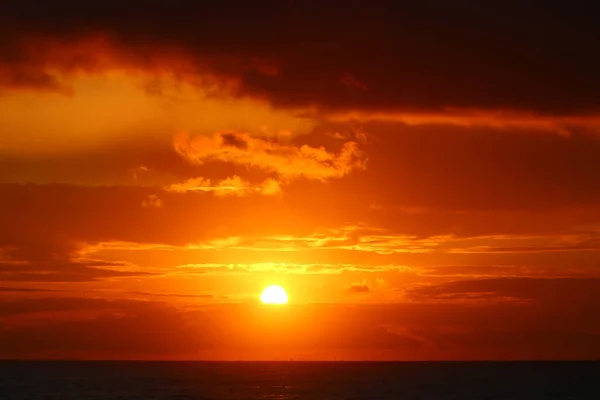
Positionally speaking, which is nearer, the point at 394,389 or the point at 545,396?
the point at 545,396

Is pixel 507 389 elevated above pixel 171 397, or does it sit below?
above

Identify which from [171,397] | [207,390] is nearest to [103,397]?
[171,397]

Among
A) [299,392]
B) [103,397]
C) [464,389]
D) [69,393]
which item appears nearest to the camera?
[103,397]

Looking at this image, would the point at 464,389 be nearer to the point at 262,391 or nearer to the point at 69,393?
the point at 262,391

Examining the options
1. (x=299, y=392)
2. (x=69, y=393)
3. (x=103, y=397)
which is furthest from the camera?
(x=299, y=392)

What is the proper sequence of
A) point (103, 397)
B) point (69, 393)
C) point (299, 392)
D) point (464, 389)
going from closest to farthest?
point (103, 397), point (69, 393), point (299, 392), point (464, 389)

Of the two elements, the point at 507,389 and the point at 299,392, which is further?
the point at 507,389

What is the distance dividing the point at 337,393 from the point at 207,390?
23393 millimetres

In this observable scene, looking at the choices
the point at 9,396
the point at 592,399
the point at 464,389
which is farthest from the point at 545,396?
the point at 9,396

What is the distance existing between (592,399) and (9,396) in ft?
302

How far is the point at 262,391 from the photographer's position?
500 ft

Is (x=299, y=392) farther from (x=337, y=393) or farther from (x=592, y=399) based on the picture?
(x=592, y=399)

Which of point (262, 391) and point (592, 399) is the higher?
point (262, 391)

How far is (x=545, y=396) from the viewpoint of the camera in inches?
5778
